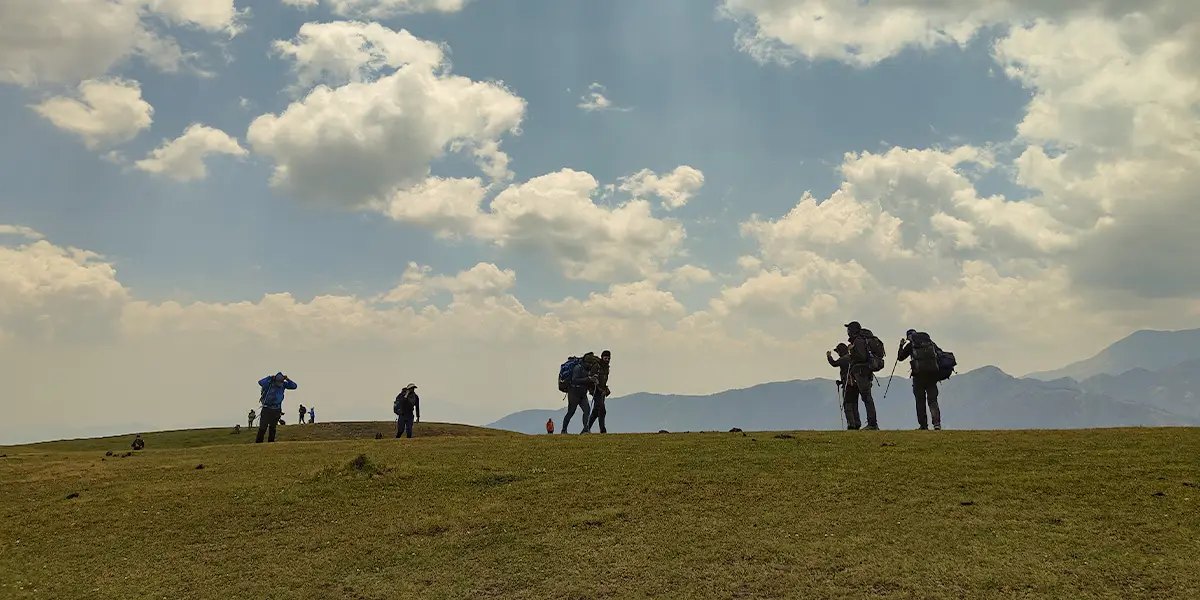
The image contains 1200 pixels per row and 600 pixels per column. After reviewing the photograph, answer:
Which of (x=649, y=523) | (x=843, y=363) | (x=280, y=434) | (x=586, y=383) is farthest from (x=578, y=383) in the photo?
(x=280, y=434)

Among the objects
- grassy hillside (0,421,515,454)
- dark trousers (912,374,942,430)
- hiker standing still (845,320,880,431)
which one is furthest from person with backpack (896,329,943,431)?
grassy hillside (0,421,515,454)

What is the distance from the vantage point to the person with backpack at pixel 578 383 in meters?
32.8

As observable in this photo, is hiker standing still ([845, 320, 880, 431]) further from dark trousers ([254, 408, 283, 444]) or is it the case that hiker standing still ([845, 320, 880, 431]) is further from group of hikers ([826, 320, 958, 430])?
dark trousers ([254, 408, 283, 444])

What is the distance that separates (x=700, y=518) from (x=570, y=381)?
1729 cm

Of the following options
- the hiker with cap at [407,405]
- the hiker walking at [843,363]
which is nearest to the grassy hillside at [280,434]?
the hiker with cap at [407,405]

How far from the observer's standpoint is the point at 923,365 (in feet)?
94.5

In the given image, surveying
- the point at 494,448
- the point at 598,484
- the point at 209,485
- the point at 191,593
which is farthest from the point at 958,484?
the point at 209,485

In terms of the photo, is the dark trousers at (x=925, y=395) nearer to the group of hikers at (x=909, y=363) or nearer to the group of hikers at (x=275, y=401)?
the group of hikers at (x=909, y=363)

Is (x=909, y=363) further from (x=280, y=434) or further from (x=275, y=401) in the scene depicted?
(x=280, y=434)

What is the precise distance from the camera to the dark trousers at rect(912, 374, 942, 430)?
28781mm

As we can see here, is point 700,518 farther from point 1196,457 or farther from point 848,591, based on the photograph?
point 1196,457

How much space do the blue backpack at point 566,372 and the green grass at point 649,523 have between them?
9.75 metres

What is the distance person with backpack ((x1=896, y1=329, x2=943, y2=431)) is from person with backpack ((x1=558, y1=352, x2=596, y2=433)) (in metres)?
13.2

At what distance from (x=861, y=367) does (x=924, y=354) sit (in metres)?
2.48
